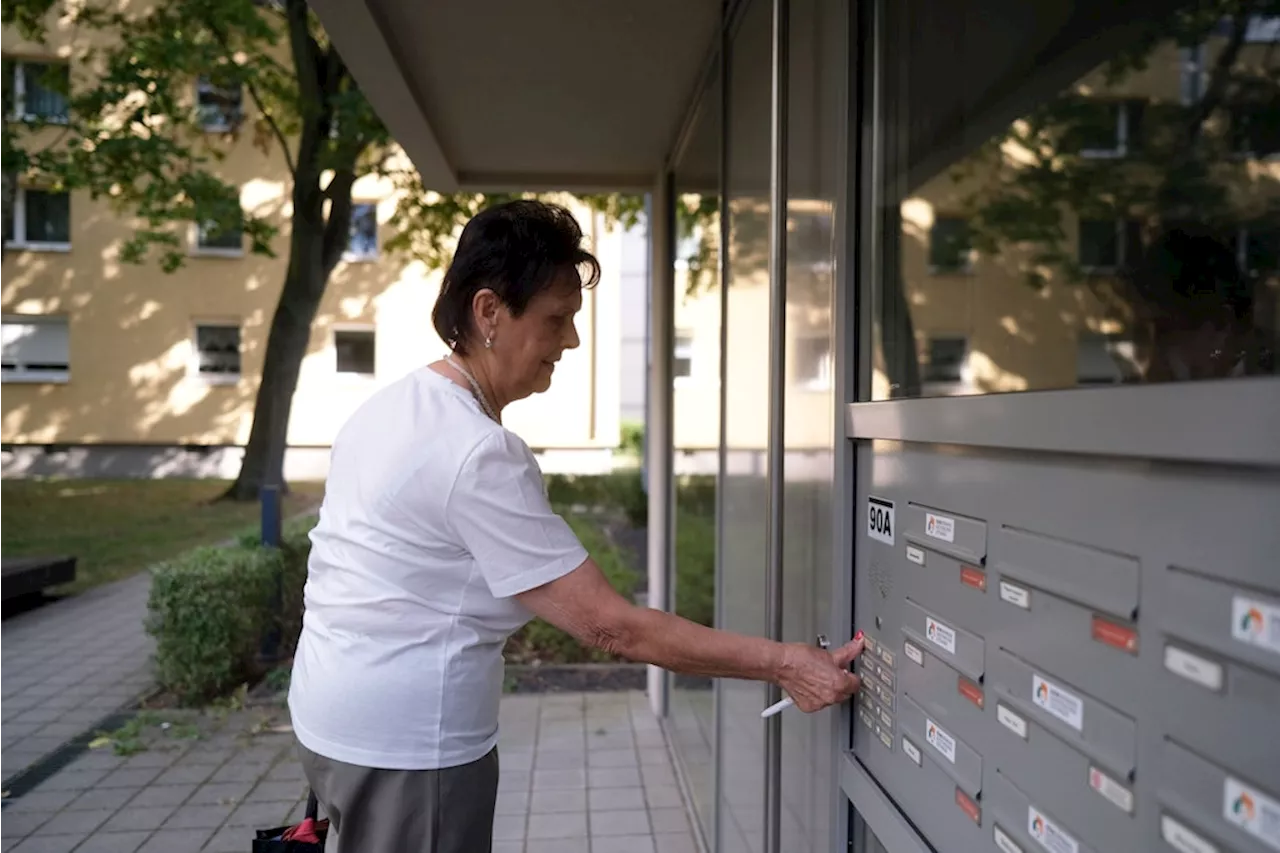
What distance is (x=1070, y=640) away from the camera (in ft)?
3.12

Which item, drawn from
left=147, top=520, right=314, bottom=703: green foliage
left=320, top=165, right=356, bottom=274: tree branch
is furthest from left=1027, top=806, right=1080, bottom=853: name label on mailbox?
left=320, top=165, right=356, bottom=274: tree branch

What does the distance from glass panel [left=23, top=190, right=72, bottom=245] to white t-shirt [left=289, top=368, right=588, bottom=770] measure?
66.7 ft

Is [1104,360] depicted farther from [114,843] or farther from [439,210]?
[439,210]

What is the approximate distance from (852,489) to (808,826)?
0.75 metres

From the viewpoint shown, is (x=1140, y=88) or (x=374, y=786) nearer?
(x=1140, y=88)

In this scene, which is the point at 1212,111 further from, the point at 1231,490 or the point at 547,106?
the point at 547,106

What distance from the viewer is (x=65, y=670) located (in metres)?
6.51

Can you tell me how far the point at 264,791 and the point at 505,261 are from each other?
146 inches

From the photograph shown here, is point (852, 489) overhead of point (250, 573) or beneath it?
overhead

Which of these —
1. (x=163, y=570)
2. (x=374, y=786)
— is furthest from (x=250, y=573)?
(x=374, y=786)

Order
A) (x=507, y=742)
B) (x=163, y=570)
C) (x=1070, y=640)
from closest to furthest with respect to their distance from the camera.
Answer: (x=1070, y=640) < (x=507, y=742) < (x=163, y=570)

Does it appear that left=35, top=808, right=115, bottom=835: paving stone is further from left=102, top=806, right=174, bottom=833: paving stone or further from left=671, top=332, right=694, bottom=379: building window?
left=671, top=332, right=694, bottom=379: building window

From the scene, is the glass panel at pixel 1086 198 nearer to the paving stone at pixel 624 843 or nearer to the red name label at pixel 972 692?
the red name label at pixel 972 692

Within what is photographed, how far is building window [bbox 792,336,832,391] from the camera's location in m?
1.81
